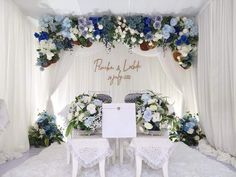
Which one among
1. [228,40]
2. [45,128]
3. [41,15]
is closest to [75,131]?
[45,128]

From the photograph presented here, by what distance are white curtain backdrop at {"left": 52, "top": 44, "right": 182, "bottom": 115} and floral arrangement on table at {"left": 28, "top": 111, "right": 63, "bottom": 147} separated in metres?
0.42

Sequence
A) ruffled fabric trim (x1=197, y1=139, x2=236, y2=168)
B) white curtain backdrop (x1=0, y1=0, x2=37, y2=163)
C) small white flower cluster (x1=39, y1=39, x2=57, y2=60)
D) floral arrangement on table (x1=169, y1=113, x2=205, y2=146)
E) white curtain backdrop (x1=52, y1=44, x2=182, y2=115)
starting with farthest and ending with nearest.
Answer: white curtain backdrop (x1=52, y1=44, x2=182, y2=115), small white flower cluster (x1=39, y1=39, x2=57, y2=60), floral arrangement on table (x1=169, y1=113, x2=205, y2=146), white curtain backdrop (x1=0, y1=0, x2=37, y2=163), ruffled fabric trim (x1=197, y1=139, x2=236, y2=168)

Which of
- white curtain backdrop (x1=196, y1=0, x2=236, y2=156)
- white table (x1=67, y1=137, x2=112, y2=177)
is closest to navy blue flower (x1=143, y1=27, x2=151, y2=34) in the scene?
white curtain backdrop (x1=196, y1=0, x2=236, y2=156)

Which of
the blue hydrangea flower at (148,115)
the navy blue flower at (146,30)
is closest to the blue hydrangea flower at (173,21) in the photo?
the navy blue flower at (146,30)

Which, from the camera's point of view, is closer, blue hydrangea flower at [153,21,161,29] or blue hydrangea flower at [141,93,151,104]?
blue hydrangea flower at [141,93,151,104]

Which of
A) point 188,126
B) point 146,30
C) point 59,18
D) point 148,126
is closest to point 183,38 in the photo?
point 146,30

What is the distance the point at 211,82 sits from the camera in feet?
14.5

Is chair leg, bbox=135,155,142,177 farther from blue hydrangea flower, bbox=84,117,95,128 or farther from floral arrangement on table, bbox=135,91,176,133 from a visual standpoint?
blue hydrangea flower, bbox=84,117,95,128

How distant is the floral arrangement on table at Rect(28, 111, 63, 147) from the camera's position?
16.9ft

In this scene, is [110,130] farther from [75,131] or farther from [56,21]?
[56,21]

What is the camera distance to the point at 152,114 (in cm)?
306

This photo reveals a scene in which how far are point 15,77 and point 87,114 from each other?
6.94ft

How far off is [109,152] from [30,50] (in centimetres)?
326

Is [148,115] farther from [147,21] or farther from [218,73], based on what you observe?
[147,21]
